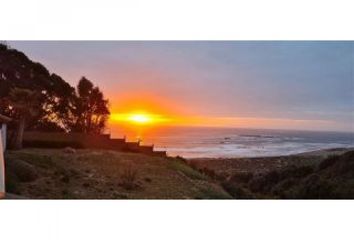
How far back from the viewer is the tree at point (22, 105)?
5939 millimetres

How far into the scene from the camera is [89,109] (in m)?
6.06

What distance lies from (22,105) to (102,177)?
1.12 m

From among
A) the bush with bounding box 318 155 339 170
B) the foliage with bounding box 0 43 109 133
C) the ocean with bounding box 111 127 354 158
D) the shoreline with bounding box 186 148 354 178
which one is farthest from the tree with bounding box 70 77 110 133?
the bush with bounding box 318 155 339 170

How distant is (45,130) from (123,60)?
1.10 m

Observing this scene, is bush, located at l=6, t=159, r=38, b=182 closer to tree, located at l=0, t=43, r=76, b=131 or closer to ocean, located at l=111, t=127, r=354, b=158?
tree, located at l=0, t=43, r=76, b=131

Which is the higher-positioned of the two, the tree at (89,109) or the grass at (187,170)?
the tree at (89,109)

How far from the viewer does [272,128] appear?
19.5 feet

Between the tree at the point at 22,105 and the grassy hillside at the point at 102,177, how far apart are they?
0.18 metres
